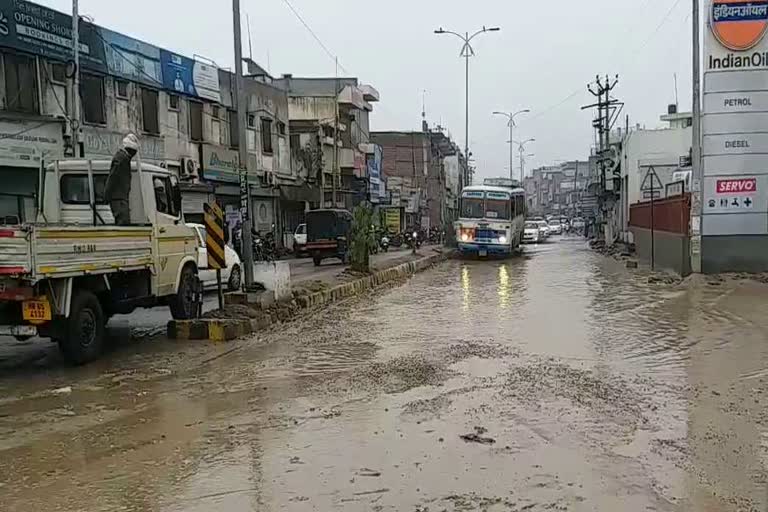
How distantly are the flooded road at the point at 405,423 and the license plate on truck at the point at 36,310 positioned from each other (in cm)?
77

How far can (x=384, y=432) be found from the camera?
631 centimetres

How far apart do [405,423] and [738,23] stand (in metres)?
17.5

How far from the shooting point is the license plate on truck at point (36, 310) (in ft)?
27.6

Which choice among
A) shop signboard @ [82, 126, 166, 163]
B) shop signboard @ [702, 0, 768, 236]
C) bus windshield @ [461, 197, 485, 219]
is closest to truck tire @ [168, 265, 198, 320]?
shop signboard @ [82, 126, 166, 163]

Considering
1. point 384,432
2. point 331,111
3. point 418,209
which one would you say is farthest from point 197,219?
point 418,209

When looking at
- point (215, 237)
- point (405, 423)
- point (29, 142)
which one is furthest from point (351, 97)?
point (405, 423)

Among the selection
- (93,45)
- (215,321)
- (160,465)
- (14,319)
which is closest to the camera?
(160,465)

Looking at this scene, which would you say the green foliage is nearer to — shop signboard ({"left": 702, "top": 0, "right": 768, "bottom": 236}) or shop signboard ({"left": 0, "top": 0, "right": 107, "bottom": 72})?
shop signboard ({"left": 702, "top": 0, "right": 768, "bottom": 236})

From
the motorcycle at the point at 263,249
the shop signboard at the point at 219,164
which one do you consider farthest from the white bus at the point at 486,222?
the shop signboard at the point at 219,164

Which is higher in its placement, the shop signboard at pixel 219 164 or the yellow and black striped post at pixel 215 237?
the shop signboard at pixel 219 164

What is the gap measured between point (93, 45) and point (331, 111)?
2116cm

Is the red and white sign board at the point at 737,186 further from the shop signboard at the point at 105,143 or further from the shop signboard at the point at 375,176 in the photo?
the shop signboard at the point at 375,176

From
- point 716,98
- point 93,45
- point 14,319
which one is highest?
point 93,45

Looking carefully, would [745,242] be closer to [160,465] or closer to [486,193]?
[486,193]
